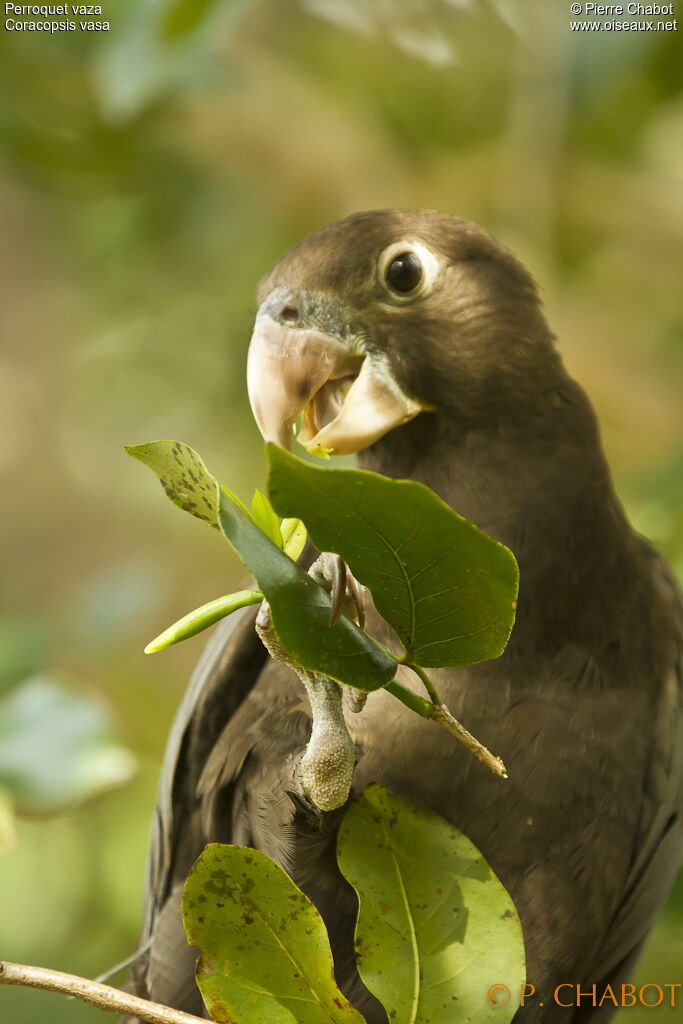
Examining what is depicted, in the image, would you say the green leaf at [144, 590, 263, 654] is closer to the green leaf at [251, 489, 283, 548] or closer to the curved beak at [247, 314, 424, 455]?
the green leaf at [251, 489, 283, 548]

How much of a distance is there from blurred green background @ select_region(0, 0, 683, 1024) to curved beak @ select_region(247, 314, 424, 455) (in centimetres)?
55

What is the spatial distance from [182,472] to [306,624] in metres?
0.09

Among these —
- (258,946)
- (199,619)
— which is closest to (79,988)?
(258,946)

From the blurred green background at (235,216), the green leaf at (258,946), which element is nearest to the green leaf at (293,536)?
the green leaf at (258,946)

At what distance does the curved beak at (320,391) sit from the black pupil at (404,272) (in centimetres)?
6

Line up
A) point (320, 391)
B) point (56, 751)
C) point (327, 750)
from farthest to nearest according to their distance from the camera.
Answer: point (56, 751) < point (320, 391) < point (327, 750)

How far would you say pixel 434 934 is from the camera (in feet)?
1.65

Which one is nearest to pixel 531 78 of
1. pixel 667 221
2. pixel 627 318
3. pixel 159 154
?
pixel 667 221

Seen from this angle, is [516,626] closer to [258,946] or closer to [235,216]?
[258,946]

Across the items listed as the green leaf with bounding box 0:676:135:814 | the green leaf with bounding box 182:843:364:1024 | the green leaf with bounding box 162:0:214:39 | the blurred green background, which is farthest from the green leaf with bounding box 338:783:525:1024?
the green leaf with bounding box 162:0:214:39

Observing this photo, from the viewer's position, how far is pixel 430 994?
1.64 ft

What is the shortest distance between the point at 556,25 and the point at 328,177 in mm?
487

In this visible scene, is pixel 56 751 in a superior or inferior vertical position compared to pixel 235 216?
inferior

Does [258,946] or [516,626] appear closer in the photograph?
[258,946]
